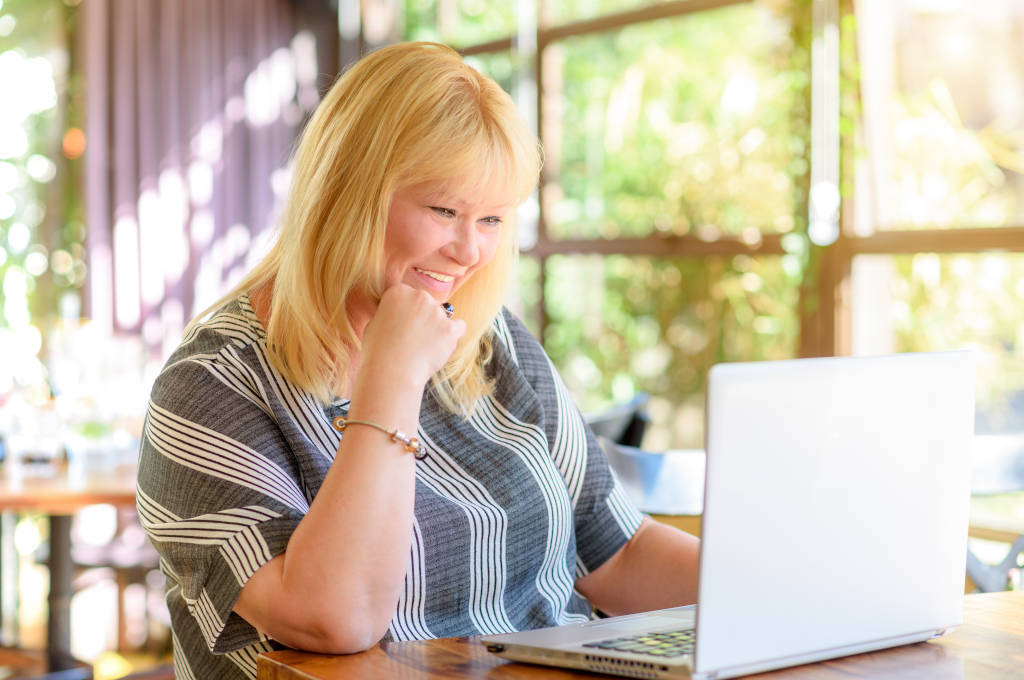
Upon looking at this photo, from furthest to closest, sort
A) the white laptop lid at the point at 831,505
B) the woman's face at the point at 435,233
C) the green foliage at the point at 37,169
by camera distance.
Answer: the green foliage at the point at 37,169 < the woman's face at the point at 435,233 < the white laptop lid at the point at 831,505

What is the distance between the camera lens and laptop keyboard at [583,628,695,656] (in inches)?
40.0

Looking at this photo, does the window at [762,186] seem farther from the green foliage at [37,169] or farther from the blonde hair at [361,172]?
the blonde hair at [361,172]

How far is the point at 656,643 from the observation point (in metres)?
1.06

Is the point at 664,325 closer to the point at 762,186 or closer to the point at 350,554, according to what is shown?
the point at 762,186

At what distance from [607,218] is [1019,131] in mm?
1742

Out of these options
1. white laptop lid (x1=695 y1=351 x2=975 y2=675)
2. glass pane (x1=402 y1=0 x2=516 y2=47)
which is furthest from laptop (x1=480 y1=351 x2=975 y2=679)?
glass pane (x1=402 y1=0 x2=516 y2=47)

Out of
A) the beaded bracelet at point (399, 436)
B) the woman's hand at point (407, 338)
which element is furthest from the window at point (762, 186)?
the beaded bracelet at point (399, 436)

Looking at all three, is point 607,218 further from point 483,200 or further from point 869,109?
point 483,200

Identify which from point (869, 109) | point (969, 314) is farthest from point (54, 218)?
point (969, 314)

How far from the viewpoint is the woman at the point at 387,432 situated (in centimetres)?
116

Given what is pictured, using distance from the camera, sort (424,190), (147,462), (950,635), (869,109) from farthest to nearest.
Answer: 1. (869,109)
2. (424,190)
3. (147,462)
4. (950,635)

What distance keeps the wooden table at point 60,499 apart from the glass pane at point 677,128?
83.2 inches

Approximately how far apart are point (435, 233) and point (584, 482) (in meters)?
0.43

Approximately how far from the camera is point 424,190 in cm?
141
